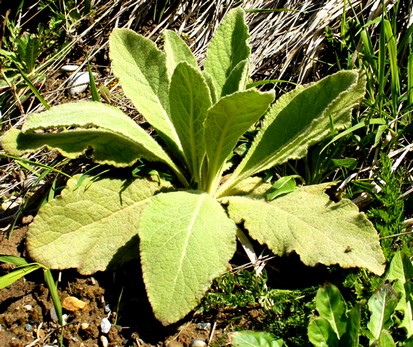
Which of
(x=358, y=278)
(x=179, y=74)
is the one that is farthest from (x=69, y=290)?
(x=358, y=278)

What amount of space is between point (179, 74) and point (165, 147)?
0.57m

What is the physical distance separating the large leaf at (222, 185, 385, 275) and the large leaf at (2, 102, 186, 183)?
1.37ft

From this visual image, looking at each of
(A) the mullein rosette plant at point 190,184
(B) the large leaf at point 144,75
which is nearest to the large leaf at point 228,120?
(A) the mullein rosette plant at point 190,184

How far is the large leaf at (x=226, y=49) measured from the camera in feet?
7.68

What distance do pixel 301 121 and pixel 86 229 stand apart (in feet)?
3.00

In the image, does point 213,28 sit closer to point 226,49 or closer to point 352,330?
point 226,49

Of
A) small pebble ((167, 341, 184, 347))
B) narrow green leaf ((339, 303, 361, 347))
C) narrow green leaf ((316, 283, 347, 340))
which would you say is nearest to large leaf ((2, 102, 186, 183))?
small pebble ((167, 341, 184, 347))

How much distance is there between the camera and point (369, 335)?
1.82 m

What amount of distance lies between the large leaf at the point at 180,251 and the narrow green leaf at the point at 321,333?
35 cm

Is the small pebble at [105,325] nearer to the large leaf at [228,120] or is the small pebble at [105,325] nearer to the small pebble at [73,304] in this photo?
the small pebble at [73,304]

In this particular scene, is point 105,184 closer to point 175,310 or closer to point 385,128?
point 175,310

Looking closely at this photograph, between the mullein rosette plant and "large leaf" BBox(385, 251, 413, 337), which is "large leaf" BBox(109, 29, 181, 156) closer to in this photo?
the mullein rosette plant

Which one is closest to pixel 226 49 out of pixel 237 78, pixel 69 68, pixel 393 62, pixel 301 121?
pixel 237 78

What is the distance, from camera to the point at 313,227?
2.05 m
